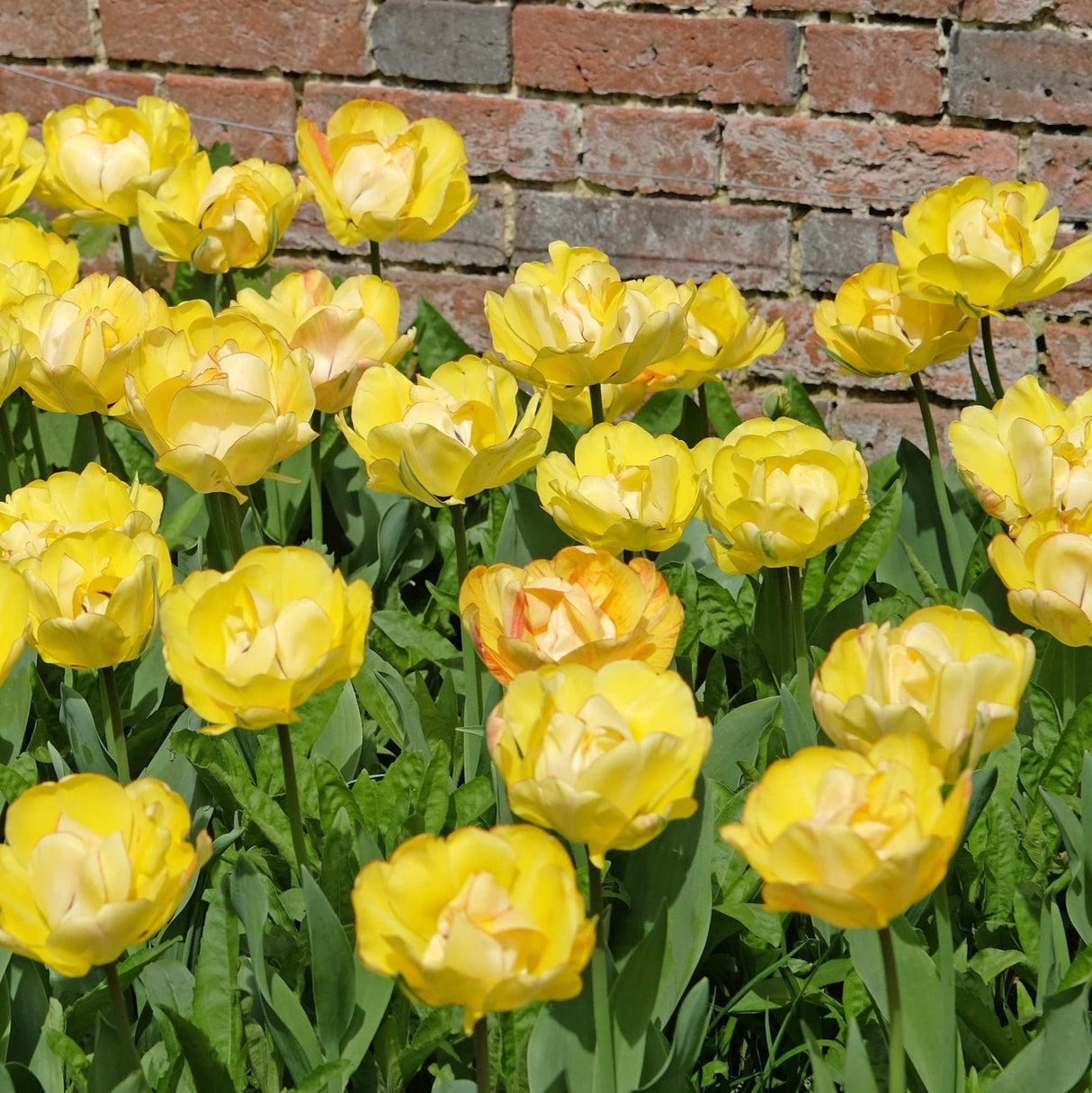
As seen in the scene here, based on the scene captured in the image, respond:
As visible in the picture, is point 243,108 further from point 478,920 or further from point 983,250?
point 478,920

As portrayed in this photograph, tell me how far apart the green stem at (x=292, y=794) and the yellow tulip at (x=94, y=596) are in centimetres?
11

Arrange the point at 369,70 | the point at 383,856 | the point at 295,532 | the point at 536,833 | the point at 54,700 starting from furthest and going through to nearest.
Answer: the point at 369,70 → the point at 295,532 → the point at 54,700 → the point at 383,856 → the point at 536,833

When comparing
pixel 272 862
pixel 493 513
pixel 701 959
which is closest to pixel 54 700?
pixel 272 862

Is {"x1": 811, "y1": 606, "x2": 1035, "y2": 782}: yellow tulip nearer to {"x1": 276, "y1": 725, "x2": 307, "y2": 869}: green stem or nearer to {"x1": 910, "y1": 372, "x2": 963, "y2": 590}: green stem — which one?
{"x1": 276, "y1": 725, "x2": 307, "y2": 869}: green stem

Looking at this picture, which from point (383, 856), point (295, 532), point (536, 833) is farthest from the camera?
point (295, 532)

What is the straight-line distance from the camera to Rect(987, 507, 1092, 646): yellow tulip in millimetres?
856

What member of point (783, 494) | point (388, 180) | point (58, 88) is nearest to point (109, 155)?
point (388, 180)

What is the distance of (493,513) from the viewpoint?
4.46ft

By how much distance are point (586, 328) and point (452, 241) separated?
2.84 feet

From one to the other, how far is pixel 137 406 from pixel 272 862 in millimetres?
318

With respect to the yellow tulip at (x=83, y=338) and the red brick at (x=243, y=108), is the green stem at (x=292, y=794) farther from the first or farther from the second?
Result: the red brick at (x=243, y=108)

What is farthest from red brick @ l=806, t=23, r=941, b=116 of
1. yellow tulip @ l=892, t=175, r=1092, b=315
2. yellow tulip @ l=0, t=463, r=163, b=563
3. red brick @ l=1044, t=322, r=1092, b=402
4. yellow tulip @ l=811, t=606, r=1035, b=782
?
yellow tulip @ l=811, t=606, r=1035, b=782

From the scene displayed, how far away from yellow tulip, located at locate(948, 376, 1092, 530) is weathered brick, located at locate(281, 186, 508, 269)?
3.13 feet

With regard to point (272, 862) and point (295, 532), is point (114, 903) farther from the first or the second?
point (295, 532)
